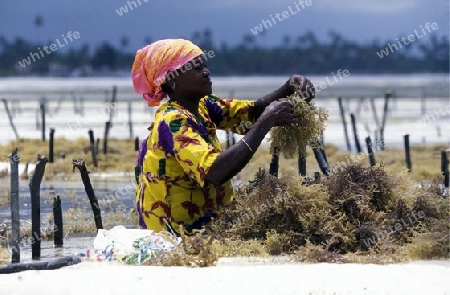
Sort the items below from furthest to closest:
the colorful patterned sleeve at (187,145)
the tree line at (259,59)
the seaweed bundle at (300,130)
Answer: the tree line at (259,59) → the seaweed bundle at (300,130) → the colorful patterned sleeve at (187,145)

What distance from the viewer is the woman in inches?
267

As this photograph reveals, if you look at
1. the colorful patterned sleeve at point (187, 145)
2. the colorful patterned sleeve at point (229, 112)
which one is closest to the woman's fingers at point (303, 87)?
the colorful patterned sleeve at point (229, 112)

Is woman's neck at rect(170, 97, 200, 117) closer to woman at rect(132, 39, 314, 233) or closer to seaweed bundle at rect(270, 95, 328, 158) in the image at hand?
woman at rect(132, 39, 314, 233)

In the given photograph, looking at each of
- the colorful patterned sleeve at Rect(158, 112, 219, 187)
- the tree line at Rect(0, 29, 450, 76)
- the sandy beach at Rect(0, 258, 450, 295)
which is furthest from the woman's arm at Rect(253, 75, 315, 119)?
the tree line at Rect(0, 29, 450, 76)

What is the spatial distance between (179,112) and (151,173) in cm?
44

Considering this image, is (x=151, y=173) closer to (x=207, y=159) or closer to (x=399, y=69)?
(x=207, y=159)

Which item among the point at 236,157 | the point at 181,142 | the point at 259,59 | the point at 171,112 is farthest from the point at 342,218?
the point at 259,59

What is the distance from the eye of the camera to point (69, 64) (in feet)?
473

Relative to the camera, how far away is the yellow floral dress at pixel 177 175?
22.3ft

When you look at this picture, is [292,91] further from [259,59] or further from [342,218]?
[259,59]

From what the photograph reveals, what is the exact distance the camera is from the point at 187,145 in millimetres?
6801

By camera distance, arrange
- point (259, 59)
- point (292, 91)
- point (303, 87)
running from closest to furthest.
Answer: point (303, 87), point (292, 91), point (259, 59)

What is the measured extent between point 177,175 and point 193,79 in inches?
24.4

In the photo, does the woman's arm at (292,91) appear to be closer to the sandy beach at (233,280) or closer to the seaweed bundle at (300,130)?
the seaweed bundle at (300,130)
